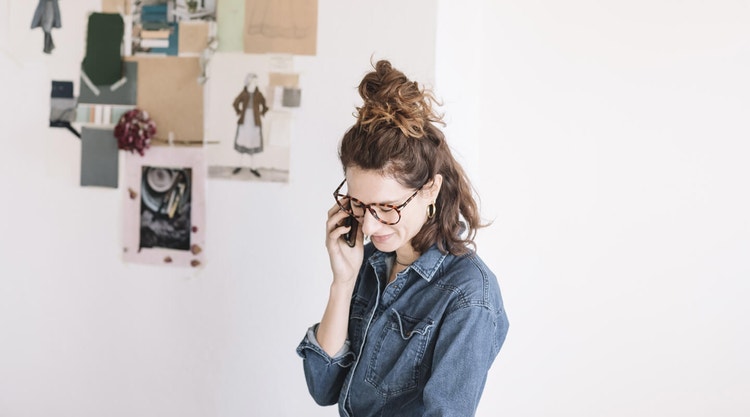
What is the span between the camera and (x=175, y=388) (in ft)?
8.13

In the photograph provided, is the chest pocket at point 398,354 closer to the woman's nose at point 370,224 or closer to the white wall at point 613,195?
the woman's nose at point 370,224

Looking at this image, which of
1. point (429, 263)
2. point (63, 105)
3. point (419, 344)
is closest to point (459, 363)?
point (419, 344)

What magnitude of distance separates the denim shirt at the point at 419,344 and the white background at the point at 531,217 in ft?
1.87

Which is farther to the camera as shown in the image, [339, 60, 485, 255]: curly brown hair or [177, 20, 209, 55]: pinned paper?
[177, 20, 209, 55]: pinned paper

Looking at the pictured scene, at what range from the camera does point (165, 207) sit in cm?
244

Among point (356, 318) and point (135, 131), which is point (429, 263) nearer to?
point (356, 318)

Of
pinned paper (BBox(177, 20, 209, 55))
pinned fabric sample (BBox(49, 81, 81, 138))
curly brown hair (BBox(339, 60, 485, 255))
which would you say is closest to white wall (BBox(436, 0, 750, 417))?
curly brown hair (BBox(339, 60, 485, 255))

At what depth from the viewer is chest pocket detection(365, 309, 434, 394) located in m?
1.52

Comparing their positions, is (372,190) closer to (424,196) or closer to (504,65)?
(424,196)

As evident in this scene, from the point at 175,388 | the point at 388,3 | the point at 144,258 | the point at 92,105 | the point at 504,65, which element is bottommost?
the point at 175,388

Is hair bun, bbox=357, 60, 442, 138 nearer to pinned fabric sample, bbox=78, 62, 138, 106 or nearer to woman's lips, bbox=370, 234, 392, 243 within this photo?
woman's lips, bbox=370, 234, 392, 243

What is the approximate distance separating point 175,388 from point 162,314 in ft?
0.82

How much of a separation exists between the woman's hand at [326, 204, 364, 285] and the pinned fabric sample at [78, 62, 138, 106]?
3.61 ft

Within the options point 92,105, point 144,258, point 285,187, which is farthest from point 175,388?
point 92,105
